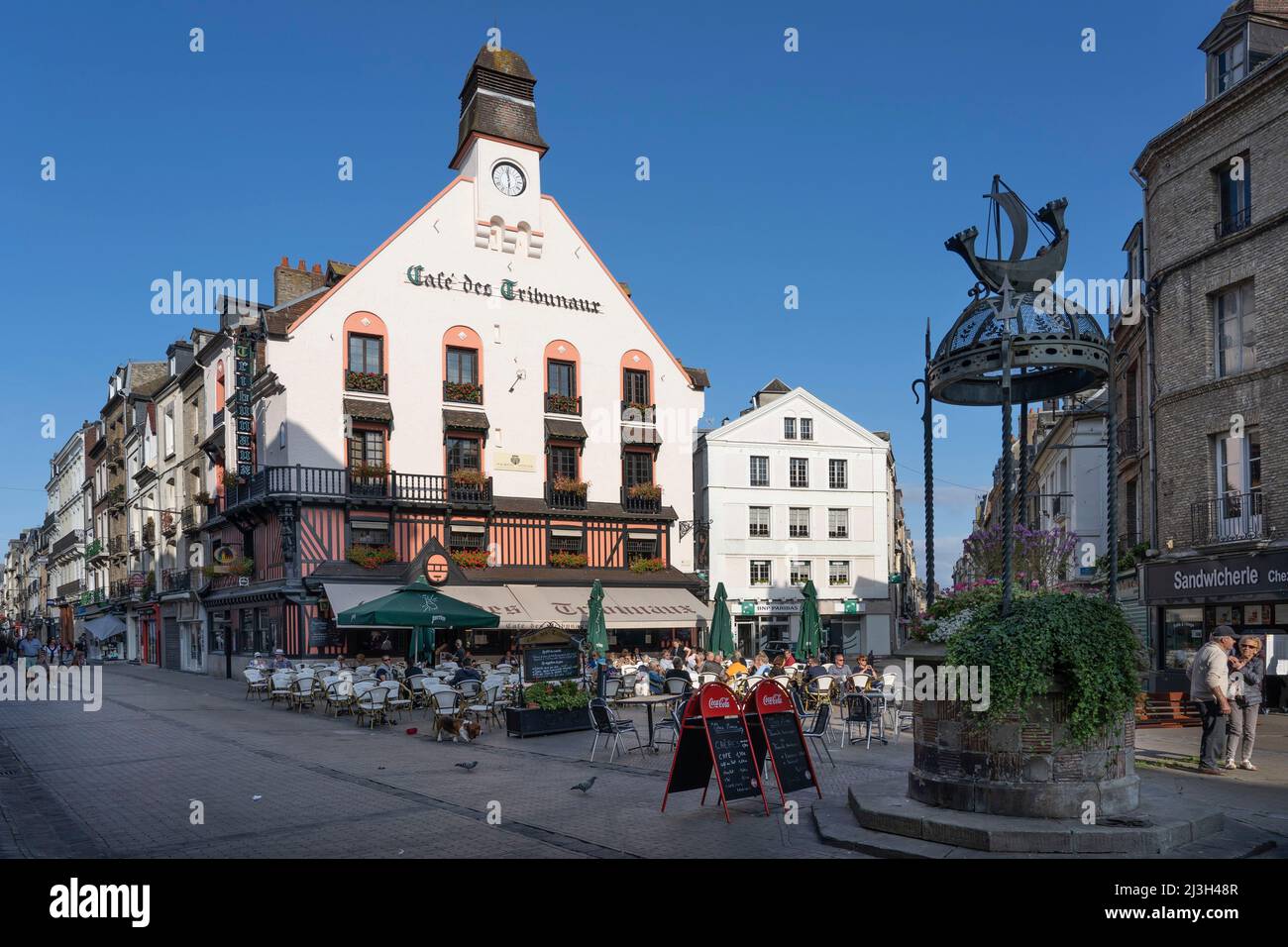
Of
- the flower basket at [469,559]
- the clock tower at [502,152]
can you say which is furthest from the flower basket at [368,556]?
the clock tower at [502,152]

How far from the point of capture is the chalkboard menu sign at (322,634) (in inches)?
1156

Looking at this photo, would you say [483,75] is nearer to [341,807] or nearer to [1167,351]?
[1167,351]

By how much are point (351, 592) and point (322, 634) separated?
153 centimetres

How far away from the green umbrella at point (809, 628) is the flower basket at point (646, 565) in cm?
621

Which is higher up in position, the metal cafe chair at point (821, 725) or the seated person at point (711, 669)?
the metal cafe chair at point (821, 725)

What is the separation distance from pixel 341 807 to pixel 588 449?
83.5ft

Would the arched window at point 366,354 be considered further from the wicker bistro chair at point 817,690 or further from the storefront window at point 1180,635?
the storefront window at point 1180,635

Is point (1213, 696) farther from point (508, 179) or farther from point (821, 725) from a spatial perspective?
point (508, 179)

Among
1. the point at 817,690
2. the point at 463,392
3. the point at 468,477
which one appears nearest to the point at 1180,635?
the point at 817,690

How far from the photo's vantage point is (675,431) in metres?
37.2

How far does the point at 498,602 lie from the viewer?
31.4 metres

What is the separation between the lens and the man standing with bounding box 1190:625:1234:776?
1202cm

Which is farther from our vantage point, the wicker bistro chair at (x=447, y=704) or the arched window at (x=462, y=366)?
the arched window at (x=462, y=366)
